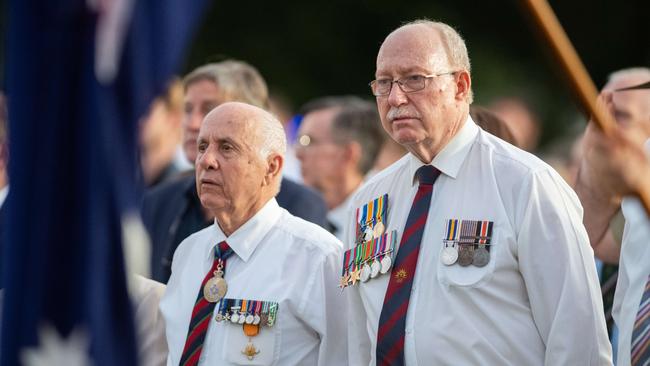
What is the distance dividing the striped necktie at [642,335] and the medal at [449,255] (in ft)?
2.64

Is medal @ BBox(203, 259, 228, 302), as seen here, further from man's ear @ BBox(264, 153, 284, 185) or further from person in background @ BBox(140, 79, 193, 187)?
person in background @ BBox(140, 79, 193, 187)

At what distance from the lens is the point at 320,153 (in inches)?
359

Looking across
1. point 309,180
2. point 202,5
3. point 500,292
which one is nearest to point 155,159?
point 309,180

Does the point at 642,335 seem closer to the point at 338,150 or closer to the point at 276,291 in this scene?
the point at 276,291

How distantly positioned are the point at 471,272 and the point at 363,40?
46.2ft

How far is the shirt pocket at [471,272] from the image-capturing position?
5250 millimetres

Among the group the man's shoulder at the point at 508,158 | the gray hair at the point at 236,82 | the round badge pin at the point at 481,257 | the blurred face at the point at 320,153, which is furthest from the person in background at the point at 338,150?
the round badge pin at the point at 481,257

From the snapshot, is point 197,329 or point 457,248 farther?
point 197,329

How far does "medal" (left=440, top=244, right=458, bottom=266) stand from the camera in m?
5.33

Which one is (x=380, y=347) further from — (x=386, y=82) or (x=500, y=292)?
(x=386, y=82)

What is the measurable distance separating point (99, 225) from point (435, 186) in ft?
7.88

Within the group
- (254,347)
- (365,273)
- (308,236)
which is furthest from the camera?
(308,236)

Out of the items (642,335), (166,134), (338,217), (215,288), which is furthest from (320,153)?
(642,335)

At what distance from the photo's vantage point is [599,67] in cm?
1816
